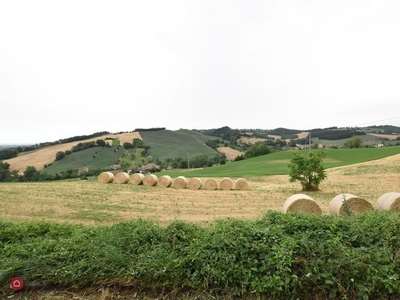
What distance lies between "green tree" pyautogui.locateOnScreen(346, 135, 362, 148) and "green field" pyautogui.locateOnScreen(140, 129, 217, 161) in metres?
36.8

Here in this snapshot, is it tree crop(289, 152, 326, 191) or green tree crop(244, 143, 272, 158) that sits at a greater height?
tree crop(289, 152, 326, 191)

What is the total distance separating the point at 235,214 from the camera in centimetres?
1175

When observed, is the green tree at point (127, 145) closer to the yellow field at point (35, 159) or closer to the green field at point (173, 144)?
the yellow field at point (35, 159)

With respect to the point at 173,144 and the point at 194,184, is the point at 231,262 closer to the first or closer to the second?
the point at 194,184

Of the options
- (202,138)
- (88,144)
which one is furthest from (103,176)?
(202,138)

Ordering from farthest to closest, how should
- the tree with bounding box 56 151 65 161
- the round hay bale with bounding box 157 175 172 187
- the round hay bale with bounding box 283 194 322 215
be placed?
1. the tree with bounding box 56 151 65 161
2. the round hay bale with bounding box 157 175 172 187
3. the round hay bale with bounding box 283 194 322 215

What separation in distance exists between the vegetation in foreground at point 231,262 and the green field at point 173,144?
60.1 meters

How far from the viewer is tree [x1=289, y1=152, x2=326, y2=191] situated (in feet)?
65.2

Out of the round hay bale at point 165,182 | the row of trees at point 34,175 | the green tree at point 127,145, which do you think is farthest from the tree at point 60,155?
the round hay bale at point 165,182

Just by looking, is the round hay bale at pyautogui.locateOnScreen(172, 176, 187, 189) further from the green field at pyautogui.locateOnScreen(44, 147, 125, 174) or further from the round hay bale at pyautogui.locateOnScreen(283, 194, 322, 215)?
the green field at pyautogui.locateOnScreen(44, 147, 125, 174)

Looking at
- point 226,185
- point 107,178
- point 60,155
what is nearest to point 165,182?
point 226,185

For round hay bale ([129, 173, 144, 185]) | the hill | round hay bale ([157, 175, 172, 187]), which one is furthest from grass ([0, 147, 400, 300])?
the hill

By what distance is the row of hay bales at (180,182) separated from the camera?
22.3 metres

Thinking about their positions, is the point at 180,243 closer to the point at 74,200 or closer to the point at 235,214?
the point at 235,214
